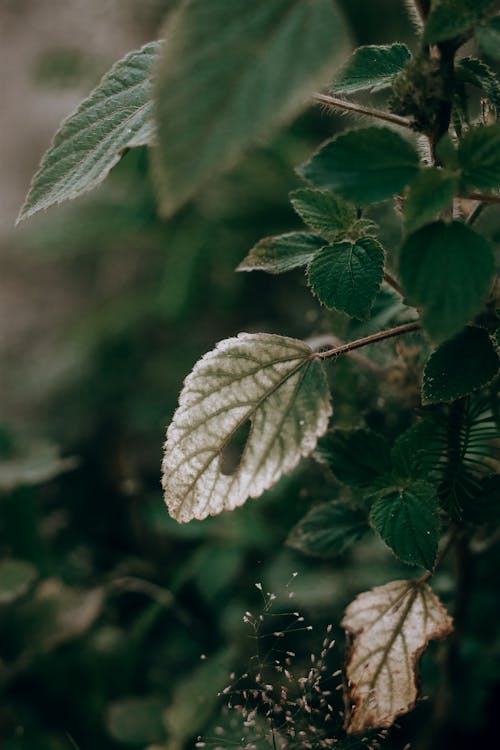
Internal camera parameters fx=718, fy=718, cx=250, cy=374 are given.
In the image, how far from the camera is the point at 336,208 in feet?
2.85

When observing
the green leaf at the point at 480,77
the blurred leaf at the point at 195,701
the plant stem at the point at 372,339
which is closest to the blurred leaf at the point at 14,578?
the blurred leaf at the point at 195,701

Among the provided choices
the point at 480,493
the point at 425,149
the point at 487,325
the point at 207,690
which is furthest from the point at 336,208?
the point at 207,690

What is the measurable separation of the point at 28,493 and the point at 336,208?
1139 mm

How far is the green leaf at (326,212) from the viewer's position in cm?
86

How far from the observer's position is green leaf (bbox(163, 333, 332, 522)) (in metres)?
0.76

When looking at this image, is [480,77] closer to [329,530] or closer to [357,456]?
[357,456]

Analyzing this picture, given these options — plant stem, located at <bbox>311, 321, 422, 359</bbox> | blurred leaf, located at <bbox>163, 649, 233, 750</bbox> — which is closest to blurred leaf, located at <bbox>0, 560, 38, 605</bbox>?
blurred leaf, located at <bbox>163, 649, 233, 750</bbox>

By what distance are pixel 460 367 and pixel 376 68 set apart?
0.36 m

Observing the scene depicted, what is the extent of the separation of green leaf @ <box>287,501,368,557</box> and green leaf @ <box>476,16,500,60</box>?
61 centimetres

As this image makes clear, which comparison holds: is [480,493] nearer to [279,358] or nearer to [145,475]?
[279,358]

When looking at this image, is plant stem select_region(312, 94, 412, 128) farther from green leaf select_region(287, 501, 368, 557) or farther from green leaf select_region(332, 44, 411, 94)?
green leaf select_region(287, 501, 368, 557)

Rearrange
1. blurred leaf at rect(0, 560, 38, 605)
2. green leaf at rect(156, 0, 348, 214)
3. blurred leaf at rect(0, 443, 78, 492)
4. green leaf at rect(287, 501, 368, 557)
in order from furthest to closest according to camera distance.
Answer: blurred leaf at rect(0, 443, 78, 492) → blurred leaf at rect(0, 560, 38, 605) → green leaf at rect(287, 501, 368, 557) → green leaf at rect(156, 0, 348, 214)

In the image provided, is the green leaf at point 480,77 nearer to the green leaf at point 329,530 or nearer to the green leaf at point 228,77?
the green leaf at point 228,77

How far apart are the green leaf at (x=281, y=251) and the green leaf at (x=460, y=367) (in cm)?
20
